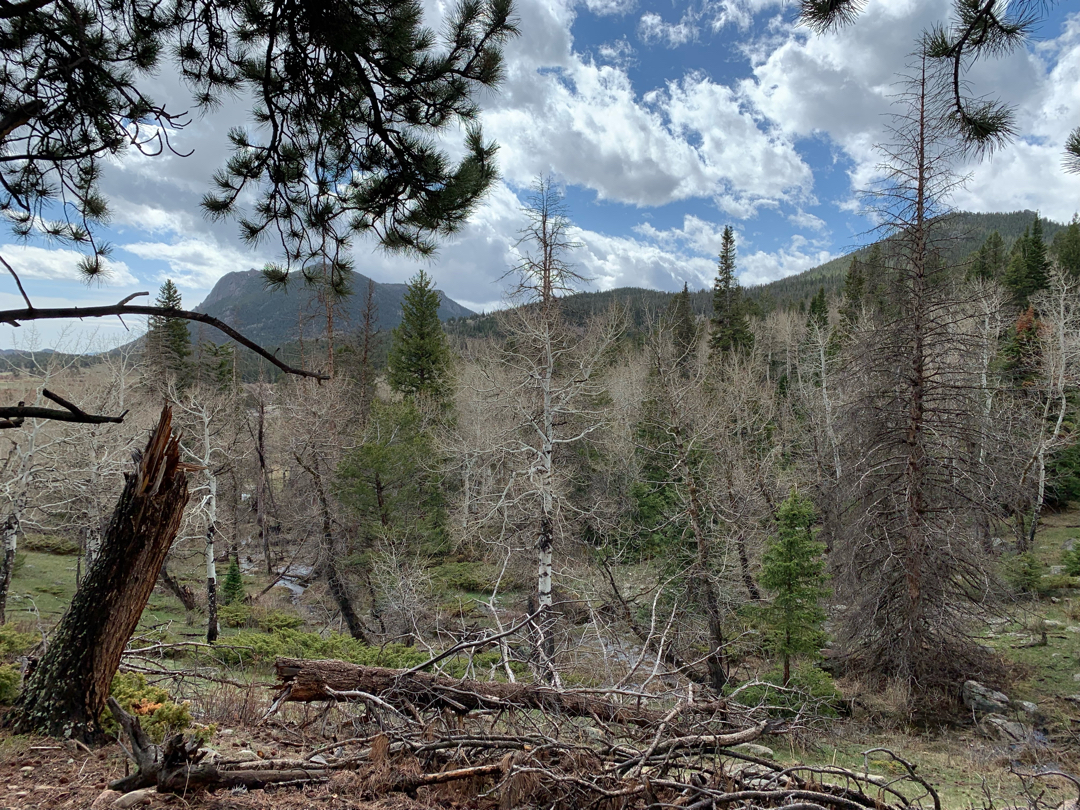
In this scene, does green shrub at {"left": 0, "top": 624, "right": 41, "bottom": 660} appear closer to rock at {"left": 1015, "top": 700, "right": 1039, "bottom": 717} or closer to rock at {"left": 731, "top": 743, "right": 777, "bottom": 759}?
rock at {"left": 731, "top": 743, "right": 777, "bottom": 759}

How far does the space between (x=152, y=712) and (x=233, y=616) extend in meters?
17.0

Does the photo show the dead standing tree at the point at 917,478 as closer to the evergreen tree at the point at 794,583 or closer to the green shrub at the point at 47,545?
the evergreen tree at the point at 794,583

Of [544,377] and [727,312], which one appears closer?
[544,377]

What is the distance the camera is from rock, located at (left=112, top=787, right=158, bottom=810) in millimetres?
2088

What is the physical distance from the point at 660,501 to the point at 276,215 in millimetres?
16935

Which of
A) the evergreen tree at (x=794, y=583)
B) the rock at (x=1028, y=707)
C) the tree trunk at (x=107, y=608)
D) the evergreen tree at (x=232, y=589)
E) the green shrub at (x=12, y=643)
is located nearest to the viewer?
the tree trunk at (x=107, y=608)

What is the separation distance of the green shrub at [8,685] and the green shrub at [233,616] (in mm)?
16383

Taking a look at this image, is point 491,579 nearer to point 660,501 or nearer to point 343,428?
point 660,501

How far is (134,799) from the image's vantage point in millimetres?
2115

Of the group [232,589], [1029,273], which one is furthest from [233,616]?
[1029,273]

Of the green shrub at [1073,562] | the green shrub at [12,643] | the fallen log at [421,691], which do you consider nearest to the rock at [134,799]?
the fallen log at [421,691]

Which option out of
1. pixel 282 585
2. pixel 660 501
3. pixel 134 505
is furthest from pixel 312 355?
pixel 134 505

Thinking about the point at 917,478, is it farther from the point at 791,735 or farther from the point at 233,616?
the point at 233,616

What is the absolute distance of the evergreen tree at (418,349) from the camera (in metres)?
31.6
